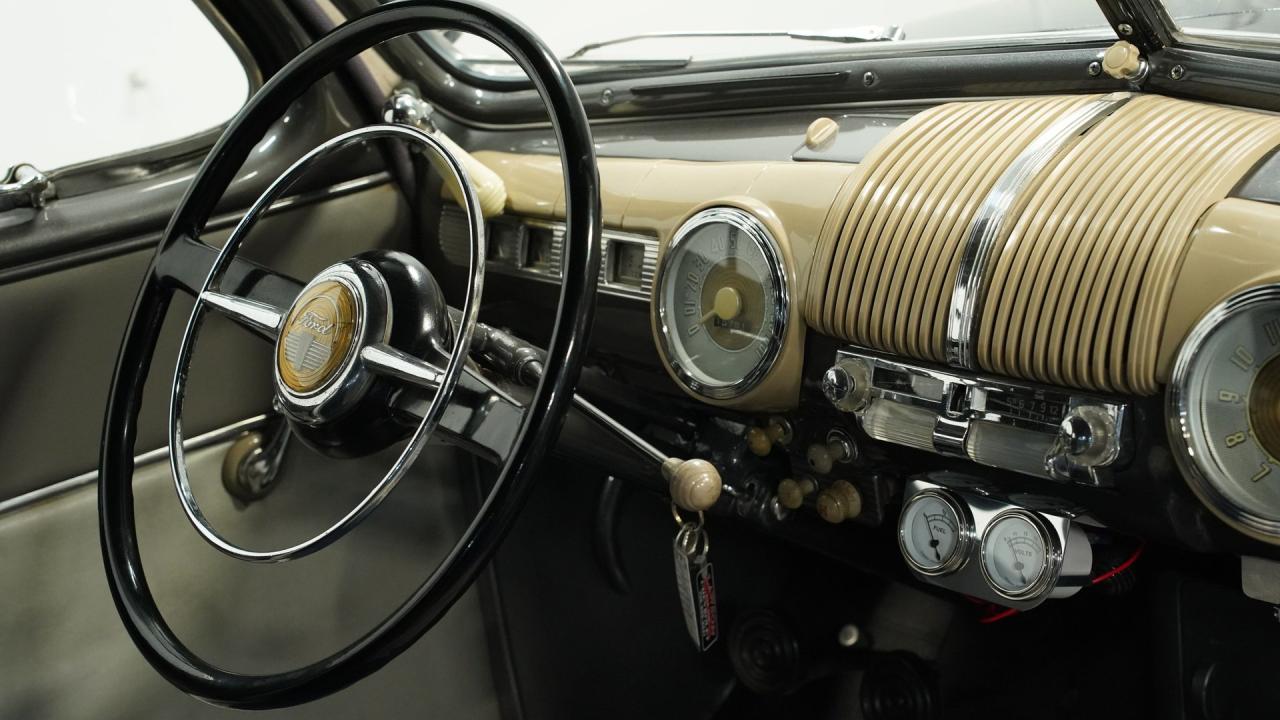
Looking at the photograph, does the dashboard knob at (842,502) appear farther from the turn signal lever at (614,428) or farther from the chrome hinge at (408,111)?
the chrome hinge at (408,111)

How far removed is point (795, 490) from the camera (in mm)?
1417

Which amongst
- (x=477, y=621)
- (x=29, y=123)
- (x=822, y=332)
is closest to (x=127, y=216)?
(x=29, y=123)

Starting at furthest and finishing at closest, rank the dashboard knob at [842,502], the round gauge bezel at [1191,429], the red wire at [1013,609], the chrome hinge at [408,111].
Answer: the chrome hinge at [408,111] < the dashboard knob at [842,502] < the red wire at [1013,609] < the round gauge bezel at [1191,429]

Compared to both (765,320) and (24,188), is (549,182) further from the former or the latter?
(24,188)

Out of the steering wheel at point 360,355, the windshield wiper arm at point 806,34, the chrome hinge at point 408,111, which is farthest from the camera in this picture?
the chrome hinge at point 408,111

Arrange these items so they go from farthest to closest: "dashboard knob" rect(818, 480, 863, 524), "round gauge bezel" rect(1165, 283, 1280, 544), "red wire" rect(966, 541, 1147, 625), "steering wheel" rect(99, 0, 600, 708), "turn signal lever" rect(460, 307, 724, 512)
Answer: "dashboard knob" rect(818, 480, 863, 524), "red wire" rect(966, 541, 1147, 625), "turn signal lever" rect(460, 307, 724, 512), "steering wheel" rect(99, 0, 600, 708), "round gauge bezel" rect(1165, 283, 1280, 544)

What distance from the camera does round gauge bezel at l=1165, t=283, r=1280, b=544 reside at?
3.02ft

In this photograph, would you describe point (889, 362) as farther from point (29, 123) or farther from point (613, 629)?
point (29, 123)

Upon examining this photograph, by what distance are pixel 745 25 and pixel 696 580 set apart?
2.78 feet

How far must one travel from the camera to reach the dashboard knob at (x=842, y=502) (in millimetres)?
1385

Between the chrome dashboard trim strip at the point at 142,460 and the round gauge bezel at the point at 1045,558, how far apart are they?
1.16 metres

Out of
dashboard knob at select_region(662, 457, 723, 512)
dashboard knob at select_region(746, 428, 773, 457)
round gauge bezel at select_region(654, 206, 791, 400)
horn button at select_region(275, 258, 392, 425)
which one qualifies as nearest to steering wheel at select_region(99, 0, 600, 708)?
horn button at select_region(275, 258, 392, 425)

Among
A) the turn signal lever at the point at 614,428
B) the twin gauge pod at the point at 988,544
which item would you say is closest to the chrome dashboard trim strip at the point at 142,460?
the turn signal lever at the point at 614,428

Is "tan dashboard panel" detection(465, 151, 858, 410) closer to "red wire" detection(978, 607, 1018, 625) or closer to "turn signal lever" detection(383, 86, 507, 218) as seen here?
"turn signal lever" detection(383, 86, 507, 218)
